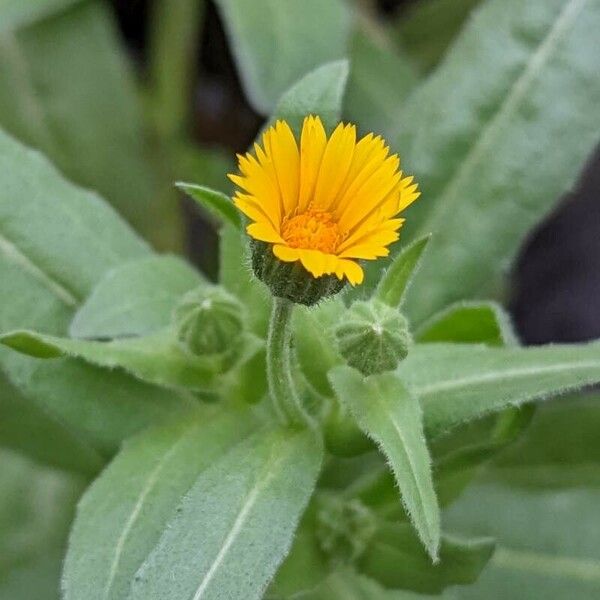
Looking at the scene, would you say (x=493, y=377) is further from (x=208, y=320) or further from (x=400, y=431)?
(x=208, y=320)

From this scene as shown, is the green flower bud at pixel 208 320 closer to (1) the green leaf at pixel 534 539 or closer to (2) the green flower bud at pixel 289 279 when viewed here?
(2) the green flower bud at pixel 289 279

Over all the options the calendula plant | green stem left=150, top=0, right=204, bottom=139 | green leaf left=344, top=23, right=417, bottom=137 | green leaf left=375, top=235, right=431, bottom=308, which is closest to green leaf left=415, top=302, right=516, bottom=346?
the calendula plant

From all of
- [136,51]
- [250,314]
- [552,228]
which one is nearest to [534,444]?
[250,314]

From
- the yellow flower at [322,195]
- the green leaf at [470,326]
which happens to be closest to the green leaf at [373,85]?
the green leaf at [470,326]

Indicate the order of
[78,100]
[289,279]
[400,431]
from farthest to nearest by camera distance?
[78,100] < [400,431] < [289,279]

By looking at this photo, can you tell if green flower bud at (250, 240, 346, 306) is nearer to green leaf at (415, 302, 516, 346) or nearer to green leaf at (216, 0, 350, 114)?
green leaf at (415, 302, 516, 346)

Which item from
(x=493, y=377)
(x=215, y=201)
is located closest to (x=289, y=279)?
(x=215, y=201)
